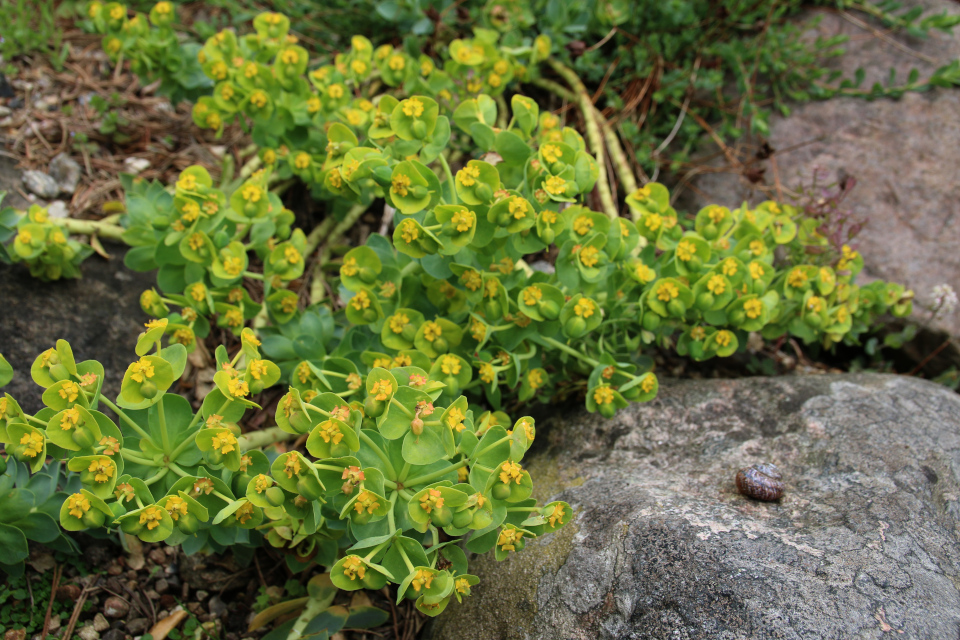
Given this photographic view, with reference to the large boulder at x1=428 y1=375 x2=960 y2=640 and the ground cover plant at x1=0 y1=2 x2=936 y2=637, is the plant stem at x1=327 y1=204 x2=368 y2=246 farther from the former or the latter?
the large boulder at x1=428 y1=375 x2=960 y2=640

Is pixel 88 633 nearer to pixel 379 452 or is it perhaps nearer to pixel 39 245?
pixel 379 452

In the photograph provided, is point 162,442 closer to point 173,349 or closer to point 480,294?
point 173,349

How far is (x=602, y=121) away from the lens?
316 cm

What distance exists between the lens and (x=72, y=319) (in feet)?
8.20

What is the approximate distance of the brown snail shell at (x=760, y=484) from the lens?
182 cm

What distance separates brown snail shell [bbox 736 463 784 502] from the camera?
1.82 m

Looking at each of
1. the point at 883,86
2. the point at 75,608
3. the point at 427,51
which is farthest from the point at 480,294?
the point at 883,86

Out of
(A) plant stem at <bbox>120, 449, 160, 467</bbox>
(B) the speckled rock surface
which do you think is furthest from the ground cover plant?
(B) the speckled rock surface

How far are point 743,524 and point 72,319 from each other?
95.0 inches

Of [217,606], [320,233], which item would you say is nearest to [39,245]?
[320,233]

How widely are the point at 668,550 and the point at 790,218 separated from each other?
5.12 ft

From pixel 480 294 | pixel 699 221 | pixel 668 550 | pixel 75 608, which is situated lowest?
pixel 75 608

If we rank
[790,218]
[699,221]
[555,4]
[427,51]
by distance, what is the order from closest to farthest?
1. [699,221]
2. [790,218]
3. [555,4]
4. [427,51]

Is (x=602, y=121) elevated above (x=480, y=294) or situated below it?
above
